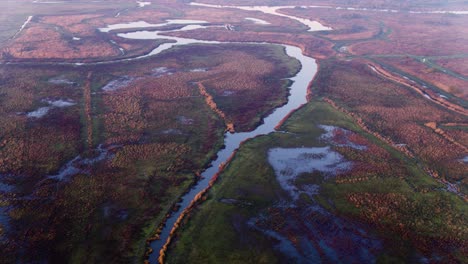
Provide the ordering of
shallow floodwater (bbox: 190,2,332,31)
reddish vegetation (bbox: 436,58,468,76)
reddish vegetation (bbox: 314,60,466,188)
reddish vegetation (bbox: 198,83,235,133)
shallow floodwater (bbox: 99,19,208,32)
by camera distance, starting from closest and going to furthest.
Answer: reddish vegetation (bbox: 314,60,466,188) → reddish vegetation (bbox: 198,83,235,133) → reddish vegetation (bbox: 436,58,468,76) → shallow floodwater (bbox: 99,19,208,32) → shallow floodwater (bbox: 190,2,332,31)

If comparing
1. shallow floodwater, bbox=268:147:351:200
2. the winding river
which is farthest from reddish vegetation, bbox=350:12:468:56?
shallow floodwater, bbox=268:147:351:200

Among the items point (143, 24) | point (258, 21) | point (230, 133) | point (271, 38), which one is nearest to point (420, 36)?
point (271, 38)

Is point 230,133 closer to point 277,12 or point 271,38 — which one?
point 271,38

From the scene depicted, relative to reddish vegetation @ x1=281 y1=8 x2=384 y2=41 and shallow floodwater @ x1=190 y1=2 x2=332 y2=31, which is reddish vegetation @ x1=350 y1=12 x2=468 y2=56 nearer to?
reddish vegetation @ x1=281 y1=8 x2=384 y2=41

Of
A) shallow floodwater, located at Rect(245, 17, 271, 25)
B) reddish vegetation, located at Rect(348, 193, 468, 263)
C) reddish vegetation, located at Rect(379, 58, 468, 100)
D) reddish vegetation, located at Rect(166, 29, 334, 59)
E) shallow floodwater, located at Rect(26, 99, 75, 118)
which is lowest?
reddish vegetation, located at Rect(348, 193, 468, 263)

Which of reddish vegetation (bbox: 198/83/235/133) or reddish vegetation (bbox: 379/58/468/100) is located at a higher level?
reddish vegetation (bbox: 379/58/468/100)

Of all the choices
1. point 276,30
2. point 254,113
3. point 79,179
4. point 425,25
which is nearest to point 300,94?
point 254,113

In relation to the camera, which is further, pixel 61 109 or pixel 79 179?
pixel 61 109

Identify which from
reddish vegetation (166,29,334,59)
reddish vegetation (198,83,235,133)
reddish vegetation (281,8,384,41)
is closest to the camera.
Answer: reddish vegetation (198,83,235,133)

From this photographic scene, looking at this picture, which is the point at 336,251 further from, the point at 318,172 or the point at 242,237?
the point at 318,172
